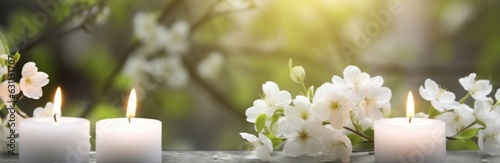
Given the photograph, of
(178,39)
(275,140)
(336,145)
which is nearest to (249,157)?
(275,140)

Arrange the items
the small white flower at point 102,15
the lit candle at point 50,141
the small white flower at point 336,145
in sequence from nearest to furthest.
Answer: the lit candle at point 50,141 → the small white flower at point 336,145 → the small white flower at point 102,15

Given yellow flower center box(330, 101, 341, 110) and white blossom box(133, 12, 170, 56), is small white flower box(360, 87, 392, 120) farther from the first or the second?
white blossom box(133, 12, 170, 56)

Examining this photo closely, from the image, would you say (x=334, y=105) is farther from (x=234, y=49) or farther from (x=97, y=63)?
(x=97, y=63)

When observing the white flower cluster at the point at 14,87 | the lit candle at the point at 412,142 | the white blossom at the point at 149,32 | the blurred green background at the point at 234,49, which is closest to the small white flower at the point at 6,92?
the white flower cluster at the point at 14,87

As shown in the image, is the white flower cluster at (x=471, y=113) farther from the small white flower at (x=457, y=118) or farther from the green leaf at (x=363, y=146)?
the green leaf at (x=363, y=146)

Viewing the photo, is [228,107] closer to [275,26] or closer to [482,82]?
[275,26]

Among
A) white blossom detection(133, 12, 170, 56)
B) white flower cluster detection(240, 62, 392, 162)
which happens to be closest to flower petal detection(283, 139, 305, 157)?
white flower cluster detection(240, 62, 392, 162)
